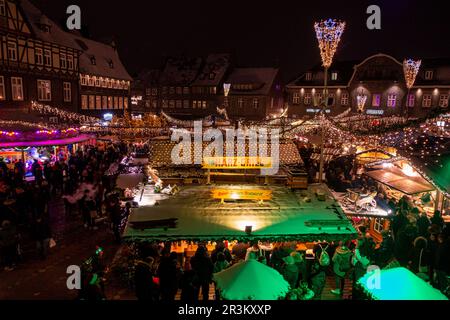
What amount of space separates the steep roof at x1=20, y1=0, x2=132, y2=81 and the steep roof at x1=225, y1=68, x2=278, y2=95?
17324 millimetres

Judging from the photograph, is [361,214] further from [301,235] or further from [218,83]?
[218,83]

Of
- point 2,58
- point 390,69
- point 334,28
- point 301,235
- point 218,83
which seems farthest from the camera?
point 218,83

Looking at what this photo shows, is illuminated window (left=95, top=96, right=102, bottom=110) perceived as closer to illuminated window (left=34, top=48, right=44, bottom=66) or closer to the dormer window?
illuminated window (left=34, top=48, right=44, bottom=66)

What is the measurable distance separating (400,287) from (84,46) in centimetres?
3831

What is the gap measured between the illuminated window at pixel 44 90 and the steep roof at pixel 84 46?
11.0ft

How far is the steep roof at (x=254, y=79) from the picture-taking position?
172 feet

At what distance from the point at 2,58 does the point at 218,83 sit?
108 ft

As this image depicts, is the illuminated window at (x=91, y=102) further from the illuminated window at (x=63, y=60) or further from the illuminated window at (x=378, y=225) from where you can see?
the illuminated window at (x=378, y=225)

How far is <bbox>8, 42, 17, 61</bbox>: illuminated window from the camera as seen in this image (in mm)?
25586

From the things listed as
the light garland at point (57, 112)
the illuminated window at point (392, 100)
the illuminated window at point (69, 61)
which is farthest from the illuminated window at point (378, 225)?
the illuminated window at point (392, 100)

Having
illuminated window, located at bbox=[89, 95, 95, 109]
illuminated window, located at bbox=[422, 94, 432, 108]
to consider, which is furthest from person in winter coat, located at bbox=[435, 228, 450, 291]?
illuminated window, located at bbox=[422, 94, 432, 108]

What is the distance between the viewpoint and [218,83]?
54.1 m
